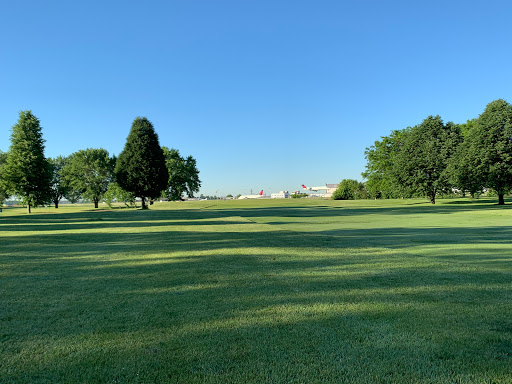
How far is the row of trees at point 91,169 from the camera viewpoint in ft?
133

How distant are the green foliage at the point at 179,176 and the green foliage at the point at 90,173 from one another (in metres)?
12.4

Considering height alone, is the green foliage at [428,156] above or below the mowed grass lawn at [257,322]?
above

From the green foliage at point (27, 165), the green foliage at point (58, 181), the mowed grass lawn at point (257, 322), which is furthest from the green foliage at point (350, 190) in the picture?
the mowed grass lawn at point (257, 322)

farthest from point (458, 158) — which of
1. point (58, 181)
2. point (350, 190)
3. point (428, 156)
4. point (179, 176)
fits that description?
point (58, 181)

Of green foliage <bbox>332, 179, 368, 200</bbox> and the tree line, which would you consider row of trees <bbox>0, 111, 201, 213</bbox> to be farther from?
green foliage <bbox>332, 179, 368, 200</bbox>

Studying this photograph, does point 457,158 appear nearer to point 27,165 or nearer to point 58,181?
point 27,165

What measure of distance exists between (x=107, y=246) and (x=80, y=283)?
5335mm

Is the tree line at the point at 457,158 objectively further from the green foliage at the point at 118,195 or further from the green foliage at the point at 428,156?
the green foliage at the point at 118,195

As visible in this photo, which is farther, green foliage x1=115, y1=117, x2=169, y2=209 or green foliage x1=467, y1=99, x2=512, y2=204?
green foliage x1=115, y1=117, x2=169, y2=209

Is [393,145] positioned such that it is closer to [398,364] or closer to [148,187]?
[148,187]

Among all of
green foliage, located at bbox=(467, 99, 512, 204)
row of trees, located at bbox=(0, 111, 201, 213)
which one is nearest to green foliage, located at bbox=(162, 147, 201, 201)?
row of trees, located at bbox=(0, 111, 201, 213)

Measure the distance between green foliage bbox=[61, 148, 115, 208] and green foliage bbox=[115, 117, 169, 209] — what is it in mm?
21879

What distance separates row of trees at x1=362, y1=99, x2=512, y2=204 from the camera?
3528cm

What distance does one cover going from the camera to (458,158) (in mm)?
38906
